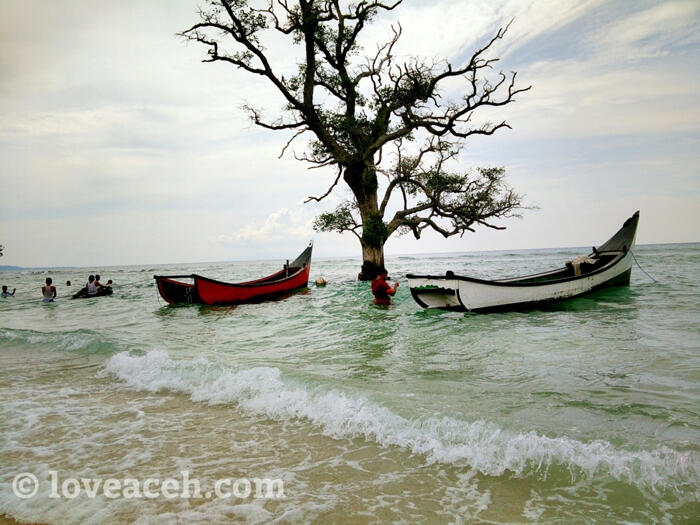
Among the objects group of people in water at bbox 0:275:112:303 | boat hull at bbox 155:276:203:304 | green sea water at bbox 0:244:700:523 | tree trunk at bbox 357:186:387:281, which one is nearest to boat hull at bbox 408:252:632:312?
green sea water at bbox 0:244:700:523

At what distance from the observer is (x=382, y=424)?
14.4 ft

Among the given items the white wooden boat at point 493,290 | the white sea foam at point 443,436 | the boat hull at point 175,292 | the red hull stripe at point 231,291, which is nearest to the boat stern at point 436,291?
the white wooden boat at point 493,290

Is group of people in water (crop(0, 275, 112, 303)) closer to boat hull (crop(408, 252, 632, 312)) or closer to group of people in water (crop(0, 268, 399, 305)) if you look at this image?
group of people in water (crop(0, 268, 399, 305))

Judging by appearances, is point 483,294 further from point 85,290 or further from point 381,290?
point 85,290

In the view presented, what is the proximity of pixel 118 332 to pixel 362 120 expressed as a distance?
55.3 feet

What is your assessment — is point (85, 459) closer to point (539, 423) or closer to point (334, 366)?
point (334, 366)

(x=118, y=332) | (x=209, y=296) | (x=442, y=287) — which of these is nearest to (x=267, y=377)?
(x=442, y=287)

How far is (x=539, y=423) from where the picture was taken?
168 inches

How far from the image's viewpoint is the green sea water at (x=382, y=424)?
3.02 m

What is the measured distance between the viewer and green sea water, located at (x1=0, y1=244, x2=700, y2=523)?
9.89 feet

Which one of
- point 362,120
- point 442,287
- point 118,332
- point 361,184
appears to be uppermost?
point 362,120
